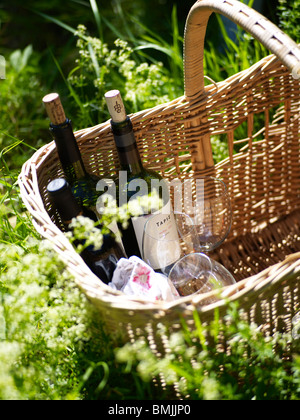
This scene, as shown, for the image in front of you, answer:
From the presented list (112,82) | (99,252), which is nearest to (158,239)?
(99,252)

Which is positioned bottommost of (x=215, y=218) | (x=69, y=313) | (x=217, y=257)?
(x=217, y=257)

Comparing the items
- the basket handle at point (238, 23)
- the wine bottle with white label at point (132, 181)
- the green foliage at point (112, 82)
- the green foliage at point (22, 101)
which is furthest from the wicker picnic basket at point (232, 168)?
the green foliage at point (22, 101)

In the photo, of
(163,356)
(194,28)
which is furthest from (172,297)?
(194,28)

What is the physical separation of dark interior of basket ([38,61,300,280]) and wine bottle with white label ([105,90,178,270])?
125 millimetres

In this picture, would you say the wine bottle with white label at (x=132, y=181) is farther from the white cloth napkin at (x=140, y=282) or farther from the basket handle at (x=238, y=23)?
the basket handle at (x=238, y=23)

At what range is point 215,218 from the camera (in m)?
1.27

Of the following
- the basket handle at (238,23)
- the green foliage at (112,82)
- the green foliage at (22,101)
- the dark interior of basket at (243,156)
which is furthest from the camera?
the green foliage at (22,101)

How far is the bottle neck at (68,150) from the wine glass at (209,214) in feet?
1.16

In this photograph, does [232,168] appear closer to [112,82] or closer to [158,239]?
[158,239]

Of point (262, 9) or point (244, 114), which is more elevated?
point (262, 9)

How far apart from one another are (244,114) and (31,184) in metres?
0.58

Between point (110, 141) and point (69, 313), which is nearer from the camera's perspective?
point (69, 313)

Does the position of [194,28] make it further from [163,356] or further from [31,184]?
[163,356]

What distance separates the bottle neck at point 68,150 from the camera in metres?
0.98
